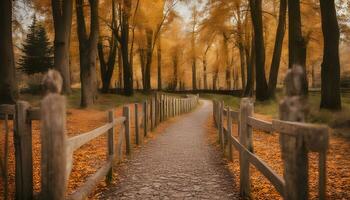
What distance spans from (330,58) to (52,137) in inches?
473

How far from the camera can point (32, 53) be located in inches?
1483

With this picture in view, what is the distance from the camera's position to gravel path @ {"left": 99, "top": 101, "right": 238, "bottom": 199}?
542cm

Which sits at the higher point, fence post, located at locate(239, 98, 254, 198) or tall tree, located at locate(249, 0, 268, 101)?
tall tree, located at locate(249, 0, 268, 101)

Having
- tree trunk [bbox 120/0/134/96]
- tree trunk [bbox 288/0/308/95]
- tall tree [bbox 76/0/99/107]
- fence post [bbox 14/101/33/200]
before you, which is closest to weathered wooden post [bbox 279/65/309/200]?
fence post [bbox 14/101/33/200]

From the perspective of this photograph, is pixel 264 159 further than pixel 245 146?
Yes

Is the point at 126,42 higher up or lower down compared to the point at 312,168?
higher up

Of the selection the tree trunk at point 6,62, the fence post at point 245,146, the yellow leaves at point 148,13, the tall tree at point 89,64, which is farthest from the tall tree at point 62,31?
the fence post at point 245,146

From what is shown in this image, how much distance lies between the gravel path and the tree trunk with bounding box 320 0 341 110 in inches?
229

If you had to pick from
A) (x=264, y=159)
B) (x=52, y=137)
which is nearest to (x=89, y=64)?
(x=264, y=159)

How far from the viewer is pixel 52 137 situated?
135 inches

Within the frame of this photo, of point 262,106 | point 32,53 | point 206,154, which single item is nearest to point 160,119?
point 262,106

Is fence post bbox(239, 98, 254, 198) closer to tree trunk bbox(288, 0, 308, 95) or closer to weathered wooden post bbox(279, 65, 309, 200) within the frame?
weathered wooden post bbox(279, 65, 309, 200)

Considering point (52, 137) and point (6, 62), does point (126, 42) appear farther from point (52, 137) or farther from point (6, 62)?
point (52, 137)

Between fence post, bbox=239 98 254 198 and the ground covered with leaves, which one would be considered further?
the ground covered with leaves
